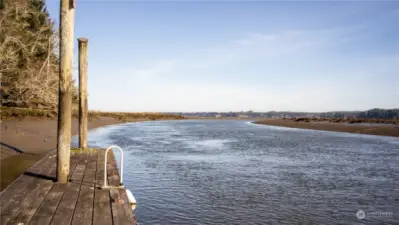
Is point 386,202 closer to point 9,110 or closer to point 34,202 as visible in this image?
point 34,202

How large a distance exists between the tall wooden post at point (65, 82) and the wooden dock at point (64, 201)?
74cm

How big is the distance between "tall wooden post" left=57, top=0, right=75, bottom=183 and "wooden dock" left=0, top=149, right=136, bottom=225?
742 mm

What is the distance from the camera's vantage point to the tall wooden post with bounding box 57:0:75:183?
299 inches

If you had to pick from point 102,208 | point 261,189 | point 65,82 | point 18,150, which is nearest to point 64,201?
point 102,208

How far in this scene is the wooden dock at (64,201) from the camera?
209 inches

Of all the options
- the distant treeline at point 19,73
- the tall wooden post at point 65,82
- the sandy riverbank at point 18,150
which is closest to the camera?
the tall wooden post at point 65,82

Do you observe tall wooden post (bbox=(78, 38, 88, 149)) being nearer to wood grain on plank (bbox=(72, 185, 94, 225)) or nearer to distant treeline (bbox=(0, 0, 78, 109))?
distant treeline (bbox=(0, 0, 78, 109))

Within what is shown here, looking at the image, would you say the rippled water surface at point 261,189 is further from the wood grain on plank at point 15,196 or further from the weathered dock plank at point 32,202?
the wood grain on plank at point 15,196

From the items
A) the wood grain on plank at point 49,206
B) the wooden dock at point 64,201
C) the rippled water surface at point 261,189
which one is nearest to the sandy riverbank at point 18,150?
the wooden dock at point 64,201

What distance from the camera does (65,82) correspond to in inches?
301

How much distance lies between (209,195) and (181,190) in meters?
1.03

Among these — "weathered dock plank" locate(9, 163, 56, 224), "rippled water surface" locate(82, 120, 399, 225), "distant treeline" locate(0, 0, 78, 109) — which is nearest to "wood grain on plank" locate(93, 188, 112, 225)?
"weathered dock plank" locate(9, 163, 56, 224)

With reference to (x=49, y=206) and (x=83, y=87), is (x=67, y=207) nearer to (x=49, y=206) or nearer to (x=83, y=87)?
(x=49, y=206)

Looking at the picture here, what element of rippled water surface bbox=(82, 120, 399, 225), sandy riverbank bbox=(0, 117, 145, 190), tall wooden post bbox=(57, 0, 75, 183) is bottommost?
rippled water surface bbox=(82, 120, 399, 225)
